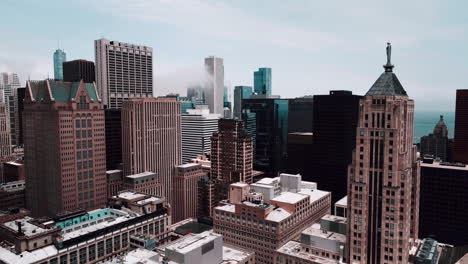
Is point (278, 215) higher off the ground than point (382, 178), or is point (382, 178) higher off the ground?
point (382, 178)

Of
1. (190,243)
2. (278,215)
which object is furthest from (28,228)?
(278,215)

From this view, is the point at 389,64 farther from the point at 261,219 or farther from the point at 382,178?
the point at 261,219

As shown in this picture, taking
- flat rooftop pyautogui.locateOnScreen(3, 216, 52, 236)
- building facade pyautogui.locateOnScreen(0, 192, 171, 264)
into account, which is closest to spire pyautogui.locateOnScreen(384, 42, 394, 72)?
building facade pyautogui.locateOnScreen(0, 192, 171, 264)

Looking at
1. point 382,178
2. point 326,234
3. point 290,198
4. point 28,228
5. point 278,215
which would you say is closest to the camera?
point 382,178

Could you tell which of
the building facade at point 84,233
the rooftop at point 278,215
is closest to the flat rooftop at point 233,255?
the rooftop at point 278,215

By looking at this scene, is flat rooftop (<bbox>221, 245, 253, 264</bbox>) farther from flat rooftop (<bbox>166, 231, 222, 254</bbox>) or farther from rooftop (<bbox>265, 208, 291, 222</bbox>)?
rooftop (<bbox>265, 208, 291, 222</bbox>)

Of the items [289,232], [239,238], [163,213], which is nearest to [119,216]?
[163,213]

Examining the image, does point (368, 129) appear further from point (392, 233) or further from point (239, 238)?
point (239, 238)
